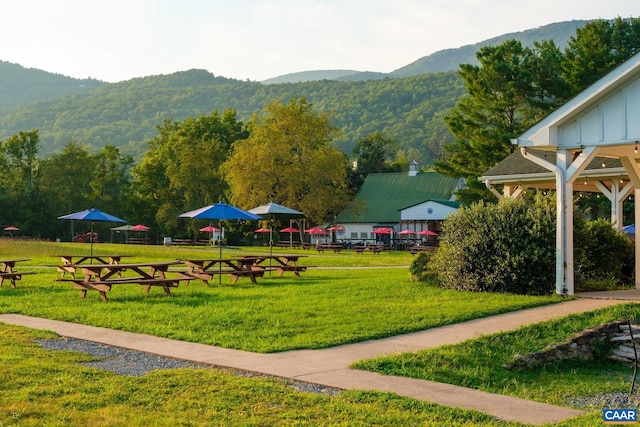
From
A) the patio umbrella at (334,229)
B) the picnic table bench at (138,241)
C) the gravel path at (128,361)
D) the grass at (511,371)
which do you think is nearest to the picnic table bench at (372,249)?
the patio umbrella at (334,229)

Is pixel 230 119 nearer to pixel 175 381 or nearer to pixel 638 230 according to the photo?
pixel 638 230

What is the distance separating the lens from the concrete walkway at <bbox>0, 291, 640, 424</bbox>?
271 inches

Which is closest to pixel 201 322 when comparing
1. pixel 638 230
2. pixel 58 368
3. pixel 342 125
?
pixel 58 368

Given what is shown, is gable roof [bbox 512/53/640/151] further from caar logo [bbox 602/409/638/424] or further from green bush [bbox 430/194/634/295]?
caar logo [bbox 602/409/638/424]

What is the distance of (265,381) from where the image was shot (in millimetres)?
7637

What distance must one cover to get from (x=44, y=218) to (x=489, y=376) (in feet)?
242

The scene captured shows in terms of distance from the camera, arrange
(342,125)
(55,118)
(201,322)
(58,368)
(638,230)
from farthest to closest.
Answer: (55,118)
(342,125)
(638,230)
(201,322)
(58,368)

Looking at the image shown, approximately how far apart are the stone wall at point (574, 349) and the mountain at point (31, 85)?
18380cm

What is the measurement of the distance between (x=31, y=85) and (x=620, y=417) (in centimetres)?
20038

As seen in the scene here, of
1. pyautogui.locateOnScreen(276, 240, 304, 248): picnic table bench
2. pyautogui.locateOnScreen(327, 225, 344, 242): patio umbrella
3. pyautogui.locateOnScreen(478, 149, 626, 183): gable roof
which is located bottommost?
pyautogui.locateOnScreen(276, 240, 304, 248): picnic table bench

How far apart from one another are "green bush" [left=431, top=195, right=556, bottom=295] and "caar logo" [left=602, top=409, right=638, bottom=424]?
926cm

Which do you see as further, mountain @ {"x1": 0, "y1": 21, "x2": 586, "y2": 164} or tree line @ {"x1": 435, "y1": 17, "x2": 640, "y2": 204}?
mountain @ {"x1": 0, "y1": 21, "x2": 586, "y2": 164}

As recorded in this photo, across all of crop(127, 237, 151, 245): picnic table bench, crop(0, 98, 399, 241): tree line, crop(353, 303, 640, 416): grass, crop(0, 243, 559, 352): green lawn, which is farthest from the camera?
crop(127, 237, 151, 245): picnic table bench

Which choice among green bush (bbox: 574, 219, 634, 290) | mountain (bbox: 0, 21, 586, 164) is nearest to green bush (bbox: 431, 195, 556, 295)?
green bush (bbox: 574, 219, 634, 290)
